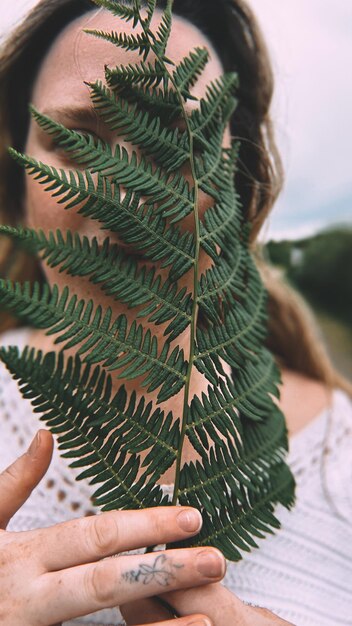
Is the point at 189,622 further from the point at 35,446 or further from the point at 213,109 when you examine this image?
the point at 213,109

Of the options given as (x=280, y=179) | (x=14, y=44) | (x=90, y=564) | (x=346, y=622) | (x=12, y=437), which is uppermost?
(x=14, y=44)

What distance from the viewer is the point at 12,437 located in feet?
5.11

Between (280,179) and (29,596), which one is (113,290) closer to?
(29,596)

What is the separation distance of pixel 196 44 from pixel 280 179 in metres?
0.40

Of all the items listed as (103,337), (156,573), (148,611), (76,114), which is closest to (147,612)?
(148,611)

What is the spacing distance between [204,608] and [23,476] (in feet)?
1.10

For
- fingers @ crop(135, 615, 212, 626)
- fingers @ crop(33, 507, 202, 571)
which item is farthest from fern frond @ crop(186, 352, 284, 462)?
fingers @ crop(135, 615, 212, 626)

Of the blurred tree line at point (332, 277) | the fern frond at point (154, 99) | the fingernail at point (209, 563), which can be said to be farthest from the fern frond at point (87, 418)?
the blurred tree line at point (332, 277)

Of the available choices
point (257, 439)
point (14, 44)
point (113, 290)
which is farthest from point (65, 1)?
point (257, 439)

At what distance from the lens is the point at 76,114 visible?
104cm

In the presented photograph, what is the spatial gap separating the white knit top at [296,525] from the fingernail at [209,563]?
0.61 meters

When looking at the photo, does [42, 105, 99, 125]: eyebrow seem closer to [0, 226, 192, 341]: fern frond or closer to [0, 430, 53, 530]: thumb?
[0, 226, 192, 341]: fern frond

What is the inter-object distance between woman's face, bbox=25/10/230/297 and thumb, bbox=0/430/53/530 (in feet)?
0.99

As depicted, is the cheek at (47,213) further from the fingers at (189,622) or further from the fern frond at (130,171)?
the fingers at (189,622)
